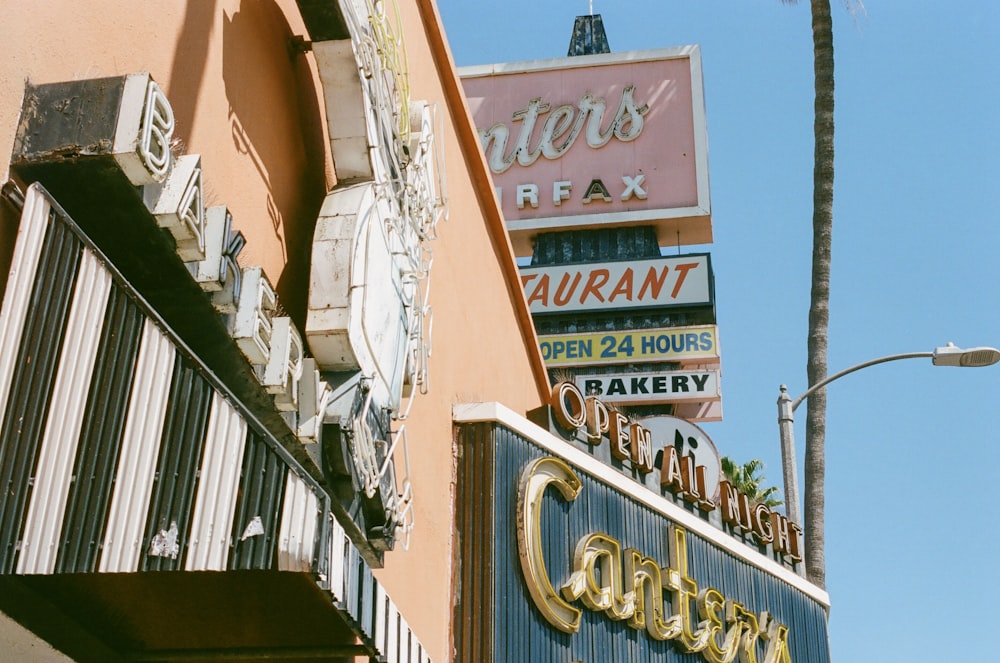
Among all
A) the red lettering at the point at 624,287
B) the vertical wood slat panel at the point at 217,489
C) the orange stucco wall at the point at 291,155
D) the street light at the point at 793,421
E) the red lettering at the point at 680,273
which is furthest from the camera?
the red lettering at the point at 624,287

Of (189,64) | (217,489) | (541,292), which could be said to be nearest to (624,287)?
(541,292)

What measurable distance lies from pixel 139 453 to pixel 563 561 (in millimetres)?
7205

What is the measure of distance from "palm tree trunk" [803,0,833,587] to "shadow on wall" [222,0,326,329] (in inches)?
563

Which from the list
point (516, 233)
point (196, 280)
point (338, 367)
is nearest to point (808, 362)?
point (516, 233)

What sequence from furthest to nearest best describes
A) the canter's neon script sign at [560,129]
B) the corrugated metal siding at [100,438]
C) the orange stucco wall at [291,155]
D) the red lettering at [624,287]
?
the canter's neon script sign at [560,129] < the red lettering at [624,287] < the orange stucco wall at [291,155] < the corrugated metal siding at [100,438]

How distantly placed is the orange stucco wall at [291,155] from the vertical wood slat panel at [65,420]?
41 cm

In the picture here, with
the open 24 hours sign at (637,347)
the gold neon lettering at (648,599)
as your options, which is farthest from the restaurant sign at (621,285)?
the gold neon lettering at (648,599)

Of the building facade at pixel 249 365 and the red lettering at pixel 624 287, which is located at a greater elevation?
the red lettering at pixel 624 287

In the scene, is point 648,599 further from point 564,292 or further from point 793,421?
point 564,292

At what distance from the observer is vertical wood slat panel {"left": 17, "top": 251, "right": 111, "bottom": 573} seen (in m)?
5.84

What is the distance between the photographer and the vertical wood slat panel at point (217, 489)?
20.6 feet

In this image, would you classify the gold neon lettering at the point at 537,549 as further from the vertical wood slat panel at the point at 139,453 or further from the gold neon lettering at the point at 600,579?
the vertical wood slat panel at the point at 139,453

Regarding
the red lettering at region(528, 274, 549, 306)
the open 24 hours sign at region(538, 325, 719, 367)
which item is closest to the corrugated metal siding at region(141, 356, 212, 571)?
the open 24 hours sign at region(538, 325, 719, 367)

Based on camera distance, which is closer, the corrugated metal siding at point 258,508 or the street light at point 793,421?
the corrugated metal siding at point 258,508
